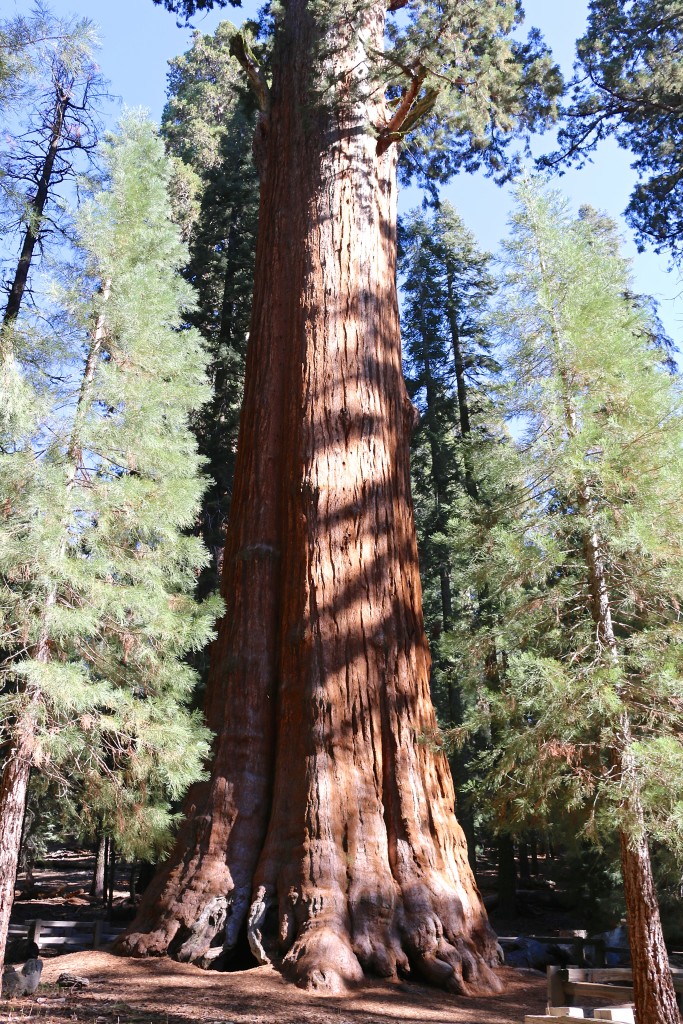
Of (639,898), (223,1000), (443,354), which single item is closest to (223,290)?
(443,354)

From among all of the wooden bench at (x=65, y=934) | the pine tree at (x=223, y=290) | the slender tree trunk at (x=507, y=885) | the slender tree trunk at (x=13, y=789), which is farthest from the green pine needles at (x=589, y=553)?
the slender tree trunk at (x=507, y=885)

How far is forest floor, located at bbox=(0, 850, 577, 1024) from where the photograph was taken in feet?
14.2

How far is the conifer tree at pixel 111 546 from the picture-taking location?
4738 mm

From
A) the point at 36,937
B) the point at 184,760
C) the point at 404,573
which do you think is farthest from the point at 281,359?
the point at 36,937

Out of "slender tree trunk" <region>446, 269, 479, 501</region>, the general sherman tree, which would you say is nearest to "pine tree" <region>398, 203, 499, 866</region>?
"slender tree trunk" <region>446, 269, 479, 501</region>

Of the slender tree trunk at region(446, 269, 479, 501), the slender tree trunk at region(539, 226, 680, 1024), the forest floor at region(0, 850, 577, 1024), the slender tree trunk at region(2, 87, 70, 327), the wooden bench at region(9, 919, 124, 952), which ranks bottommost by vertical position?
the wooden bench at region(9, 919, 124, 952)

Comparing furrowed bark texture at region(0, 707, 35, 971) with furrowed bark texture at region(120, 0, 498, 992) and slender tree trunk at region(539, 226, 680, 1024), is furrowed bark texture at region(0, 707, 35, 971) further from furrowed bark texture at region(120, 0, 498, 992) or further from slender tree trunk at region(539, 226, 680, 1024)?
slender tree trunk at region(539, 226, 680, 1024)

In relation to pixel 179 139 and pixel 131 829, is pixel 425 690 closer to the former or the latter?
pixel 131 829

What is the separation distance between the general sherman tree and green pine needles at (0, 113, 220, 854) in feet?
3.01

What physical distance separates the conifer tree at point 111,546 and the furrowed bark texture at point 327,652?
93 centimetres

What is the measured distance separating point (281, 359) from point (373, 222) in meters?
1.78

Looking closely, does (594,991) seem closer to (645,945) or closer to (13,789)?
(645,945)

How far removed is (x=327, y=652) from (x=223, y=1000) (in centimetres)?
260

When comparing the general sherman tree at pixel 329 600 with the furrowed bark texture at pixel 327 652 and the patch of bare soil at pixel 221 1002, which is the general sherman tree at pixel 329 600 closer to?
the furrowed bark texture at pixel 327 652
